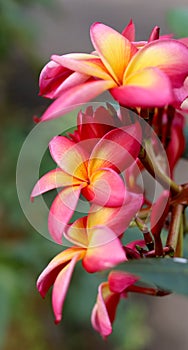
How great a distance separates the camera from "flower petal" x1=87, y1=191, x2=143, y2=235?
0.28 metres

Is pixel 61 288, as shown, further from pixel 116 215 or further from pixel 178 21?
pixel 178 21

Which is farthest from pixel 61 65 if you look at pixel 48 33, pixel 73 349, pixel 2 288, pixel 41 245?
pixel 48 33

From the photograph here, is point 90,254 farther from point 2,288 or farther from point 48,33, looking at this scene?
point 48,33

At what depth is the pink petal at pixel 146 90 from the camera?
24cm

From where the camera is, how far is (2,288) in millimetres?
863

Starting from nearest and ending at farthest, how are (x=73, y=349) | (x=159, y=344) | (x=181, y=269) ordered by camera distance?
(x=181, y=269) → (x=73, y=349) → (x=159, y=344)

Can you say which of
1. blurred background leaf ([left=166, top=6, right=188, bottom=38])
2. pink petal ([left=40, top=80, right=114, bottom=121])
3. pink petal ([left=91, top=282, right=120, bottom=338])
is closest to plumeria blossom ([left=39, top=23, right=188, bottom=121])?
pink petal ([left=40, top=80, right=114, bottom=121])

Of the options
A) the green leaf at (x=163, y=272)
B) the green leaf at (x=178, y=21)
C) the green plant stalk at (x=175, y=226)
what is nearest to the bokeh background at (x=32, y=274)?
the green leaf at (x=178, y=21)

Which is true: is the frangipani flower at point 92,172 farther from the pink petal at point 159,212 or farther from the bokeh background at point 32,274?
the bokeh background at point 32,274

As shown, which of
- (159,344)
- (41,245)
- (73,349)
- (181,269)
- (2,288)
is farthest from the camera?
(159,344)

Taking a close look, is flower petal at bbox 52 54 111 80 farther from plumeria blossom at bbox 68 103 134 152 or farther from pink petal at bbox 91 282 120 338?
pink petal at bbox 91 282 120 338

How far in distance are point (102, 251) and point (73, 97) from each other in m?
0.07

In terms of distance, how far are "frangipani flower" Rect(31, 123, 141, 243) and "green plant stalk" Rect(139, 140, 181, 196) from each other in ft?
0.07

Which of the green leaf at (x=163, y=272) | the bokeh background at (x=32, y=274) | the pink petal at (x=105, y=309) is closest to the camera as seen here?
the green leaf at (x=163, y=272)
